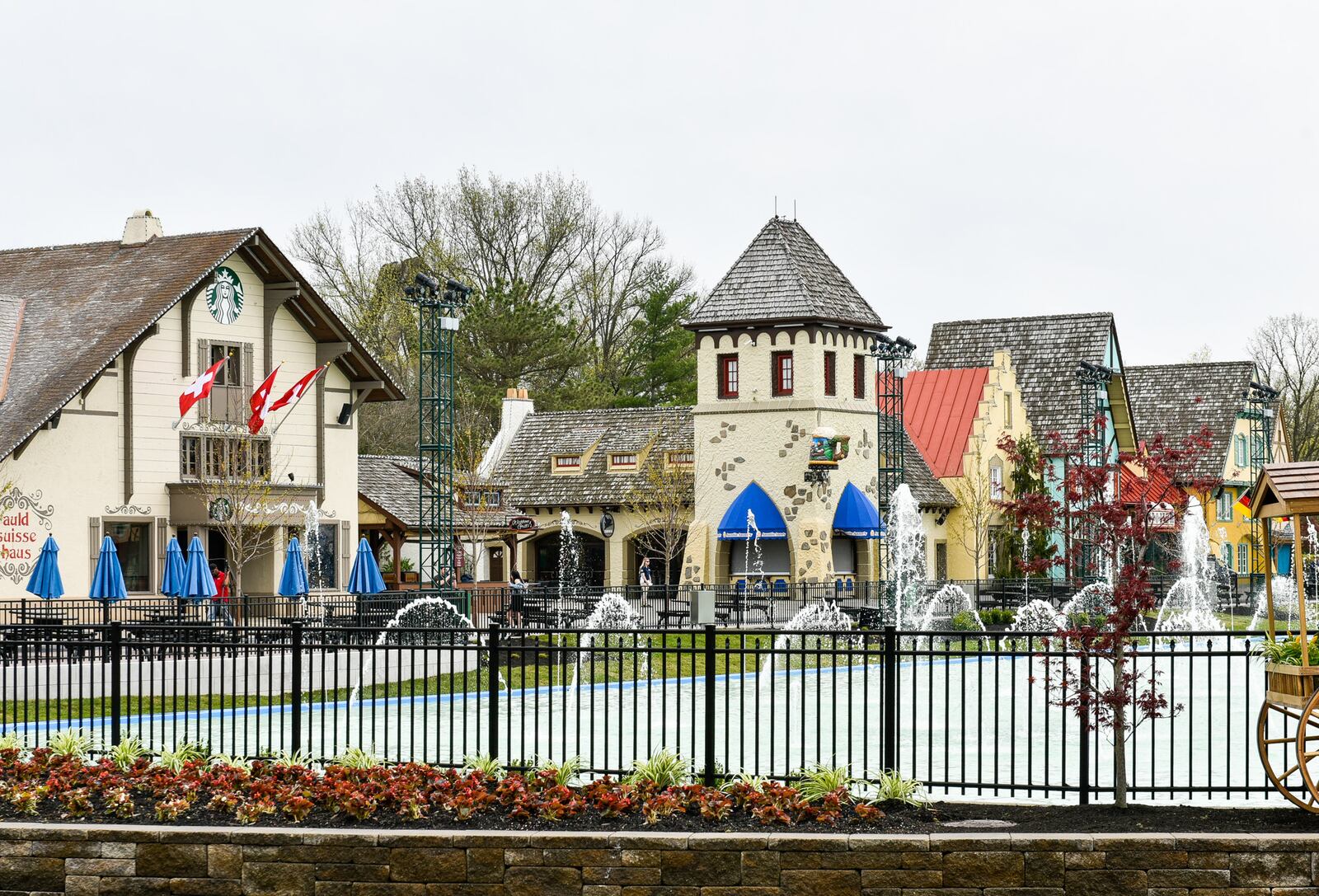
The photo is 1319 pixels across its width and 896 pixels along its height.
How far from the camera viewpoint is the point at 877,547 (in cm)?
5088

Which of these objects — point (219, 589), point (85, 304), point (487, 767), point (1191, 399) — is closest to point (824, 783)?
point (487, 767)

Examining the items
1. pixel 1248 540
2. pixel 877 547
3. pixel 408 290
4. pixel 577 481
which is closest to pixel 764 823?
pixel 408 290

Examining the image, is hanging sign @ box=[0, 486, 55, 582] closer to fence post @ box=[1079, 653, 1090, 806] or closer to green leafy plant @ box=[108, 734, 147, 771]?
green leafy plant @ box=[108, 734, 147, 771]

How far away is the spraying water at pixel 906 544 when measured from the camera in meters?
48.0

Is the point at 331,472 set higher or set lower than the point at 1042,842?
higher

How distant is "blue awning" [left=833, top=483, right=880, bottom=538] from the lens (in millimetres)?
49500

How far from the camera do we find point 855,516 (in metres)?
49.6

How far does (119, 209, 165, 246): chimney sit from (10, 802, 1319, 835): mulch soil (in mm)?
31994

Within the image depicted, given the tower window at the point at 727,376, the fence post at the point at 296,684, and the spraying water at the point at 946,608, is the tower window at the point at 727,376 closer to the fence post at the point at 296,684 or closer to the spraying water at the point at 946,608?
the spraying water at the point at 946,608

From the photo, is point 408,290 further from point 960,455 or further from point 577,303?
point 577,303

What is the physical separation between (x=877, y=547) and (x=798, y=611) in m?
9.40

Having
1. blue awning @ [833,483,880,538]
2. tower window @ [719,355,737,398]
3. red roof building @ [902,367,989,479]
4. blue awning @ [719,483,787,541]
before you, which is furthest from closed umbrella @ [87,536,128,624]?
red roof building @ [902,367,989,479]

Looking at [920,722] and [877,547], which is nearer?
[920,722]

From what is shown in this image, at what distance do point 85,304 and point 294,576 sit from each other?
39.4 feet
